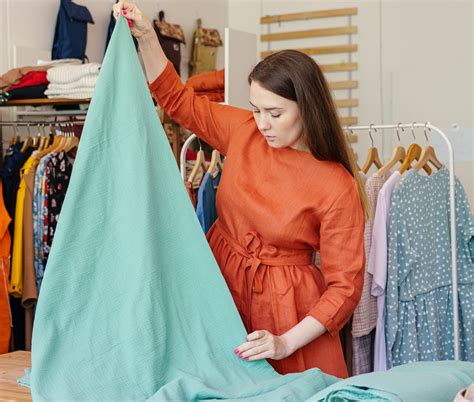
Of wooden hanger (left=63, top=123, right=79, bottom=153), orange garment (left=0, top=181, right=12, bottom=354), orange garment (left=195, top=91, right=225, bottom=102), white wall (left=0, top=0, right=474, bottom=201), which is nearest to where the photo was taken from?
orange garment (left=0, top=181, right=12, bottom=354)

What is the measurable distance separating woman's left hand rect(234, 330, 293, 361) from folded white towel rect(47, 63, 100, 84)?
2.58m

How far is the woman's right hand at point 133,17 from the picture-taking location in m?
2.03

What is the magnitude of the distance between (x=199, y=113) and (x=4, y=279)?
2023 mm

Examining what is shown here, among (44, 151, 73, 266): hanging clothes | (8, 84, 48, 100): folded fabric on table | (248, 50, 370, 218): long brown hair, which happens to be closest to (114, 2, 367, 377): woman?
(248, 50, 370, 218): long brown hair

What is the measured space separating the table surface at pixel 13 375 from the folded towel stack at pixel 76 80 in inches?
81.1

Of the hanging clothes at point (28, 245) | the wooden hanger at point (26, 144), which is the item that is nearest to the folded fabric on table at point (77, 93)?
the wooden hanger at point (26, 144)

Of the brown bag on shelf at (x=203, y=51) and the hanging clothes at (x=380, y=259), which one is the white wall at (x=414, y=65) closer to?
the brown bag on shelf at (x=203, y=51)

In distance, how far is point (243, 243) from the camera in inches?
85.7

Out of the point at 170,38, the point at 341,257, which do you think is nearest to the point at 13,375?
the point at 341,257

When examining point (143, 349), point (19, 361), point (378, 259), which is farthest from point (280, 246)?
point (378, 259)

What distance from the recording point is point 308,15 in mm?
7035

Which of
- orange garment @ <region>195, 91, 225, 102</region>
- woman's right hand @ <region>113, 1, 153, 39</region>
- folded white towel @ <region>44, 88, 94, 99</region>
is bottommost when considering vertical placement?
woman's right hand @ <region>113, 1, 153, 39</region>

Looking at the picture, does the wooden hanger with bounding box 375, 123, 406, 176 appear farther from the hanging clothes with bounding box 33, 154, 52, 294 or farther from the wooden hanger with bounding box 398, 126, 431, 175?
the hanging clothes with bounding box 33, 154, 52, 294

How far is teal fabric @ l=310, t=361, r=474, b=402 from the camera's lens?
53.1 inches
